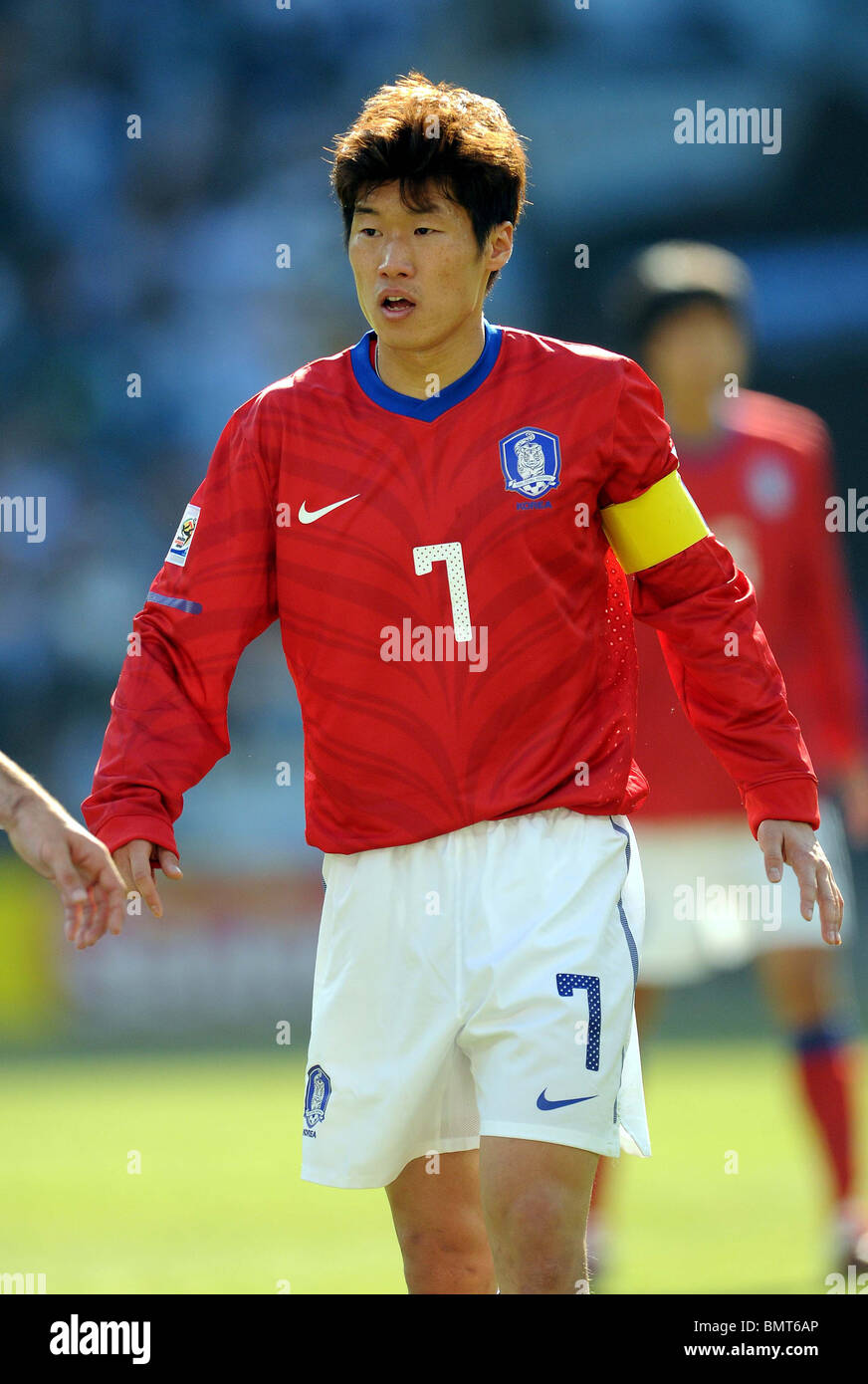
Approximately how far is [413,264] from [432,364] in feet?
0.58

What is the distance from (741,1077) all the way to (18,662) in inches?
217

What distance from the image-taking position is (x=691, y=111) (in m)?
11.5

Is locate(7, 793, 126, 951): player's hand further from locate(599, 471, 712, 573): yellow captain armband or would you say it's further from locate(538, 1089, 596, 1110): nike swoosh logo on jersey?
locate(599, 471, 712, 573): yellow captain armband

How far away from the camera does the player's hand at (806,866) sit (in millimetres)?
2883

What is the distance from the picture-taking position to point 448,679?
2.88 metres

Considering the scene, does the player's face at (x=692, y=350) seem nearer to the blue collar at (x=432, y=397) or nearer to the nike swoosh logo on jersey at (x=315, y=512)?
the blue collar at (x=432, y=397)

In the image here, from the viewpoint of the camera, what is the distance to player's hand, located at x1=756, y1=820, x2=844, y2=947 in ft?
9.46

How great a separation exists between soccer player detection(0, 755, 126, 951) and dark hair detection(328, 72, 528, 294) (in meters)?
1.13

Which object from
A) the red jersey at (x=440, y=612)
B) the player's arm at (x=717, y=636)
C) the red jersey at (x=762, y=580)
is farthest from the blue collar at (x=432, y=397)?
the red jersey at (x=762, y=580)

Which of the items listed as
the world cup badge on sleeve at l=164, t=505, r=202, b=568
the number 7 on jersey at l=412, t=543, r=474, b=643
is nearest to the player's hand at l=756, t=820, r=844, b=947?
the number 7 on jersey at l=412, t=543, r=474, b=643

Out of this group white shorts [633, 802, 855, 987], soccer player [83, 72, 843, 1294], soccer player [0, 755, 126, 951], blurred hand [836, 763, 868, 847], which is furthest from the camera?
blurred hand [836, 763, 868, 847]

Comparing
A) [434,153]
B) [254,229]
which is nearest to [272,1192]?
[434,153]
